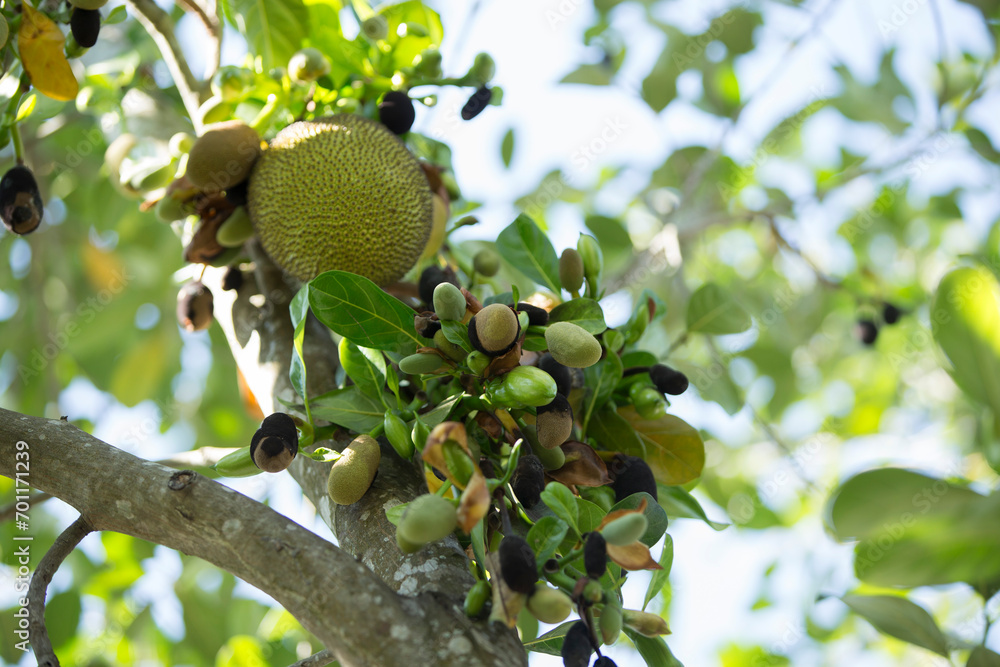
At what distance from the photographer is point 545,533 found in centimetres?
65

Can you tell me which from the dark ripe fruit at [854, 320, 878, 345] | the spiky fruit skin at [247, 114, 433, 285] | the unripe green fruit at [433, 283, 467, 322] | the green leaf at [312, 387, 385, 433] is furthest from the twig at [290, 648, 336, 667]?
the dark ripe fruit at [854, 320, 878, 345]

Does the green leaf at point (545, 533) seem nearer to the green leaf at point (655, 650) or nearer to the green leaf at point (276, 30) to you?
the green leaf at point (655, 650)

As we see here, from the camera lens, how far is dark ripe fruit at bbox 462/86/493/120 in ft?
3.47

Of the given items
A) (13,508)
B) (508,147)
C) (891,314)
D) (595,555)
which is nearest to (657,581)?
(595,555)

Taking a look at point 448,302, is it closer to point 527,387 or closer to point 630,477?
point 527,387

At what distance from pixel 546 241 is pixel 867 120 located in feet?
5.34

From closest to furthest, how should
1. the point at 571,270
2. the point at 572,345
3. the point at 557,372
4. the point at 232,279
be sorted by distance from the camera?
the point at 572,345
the point at 557,372
the point at 571,270
the point at 232,279

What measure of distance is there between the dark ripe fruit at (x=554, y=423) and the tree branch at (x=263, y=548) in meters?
0.20

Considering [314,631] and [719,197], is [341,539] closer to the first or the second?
[314,631]

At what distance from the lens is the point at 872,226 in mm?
2754

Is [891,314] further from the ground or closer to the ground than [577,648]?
closer to the ground

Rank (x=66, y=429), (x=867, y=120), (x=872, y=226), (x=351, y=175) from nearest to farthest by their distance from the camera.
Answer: (x=66, y=429) → (x=351, y=175) → (x=867, y=120) → (x=872, y=226)

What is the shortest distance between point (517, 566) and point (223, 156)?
69cm

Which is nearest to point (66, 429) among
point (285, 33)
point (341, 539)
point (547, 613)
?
point (341, 539)
